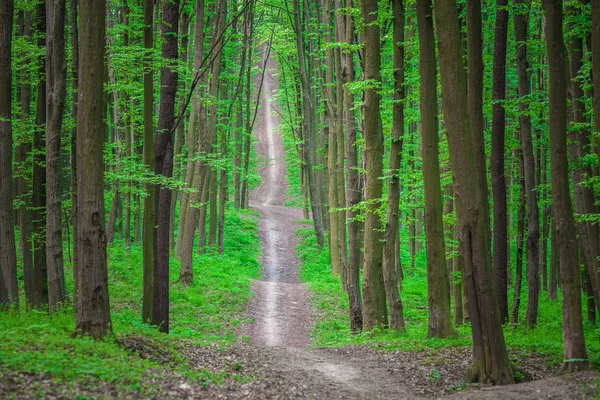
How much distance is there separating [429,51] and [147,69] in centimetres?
572

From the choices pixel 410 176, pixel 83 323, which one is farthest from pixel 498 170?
pixel 83 323

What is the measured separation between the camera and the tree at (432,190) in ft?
38.1

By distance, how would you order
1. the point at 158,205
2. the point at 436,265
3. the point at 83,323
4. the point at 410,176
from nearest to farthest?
the point at 83,323 → the point at 436,265 → the point at 158,205 → the point at 410,176

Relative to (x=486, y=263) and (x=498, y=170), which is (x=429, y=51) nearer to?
(x=498, y=170)

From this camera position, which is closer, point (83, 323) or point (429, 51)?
point (83, 323)

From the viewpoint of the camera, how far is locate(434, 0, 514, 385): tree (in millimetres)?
8930

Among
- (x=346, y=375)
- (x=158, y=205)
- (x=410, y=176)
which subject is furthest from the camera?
(x=410, y=176)

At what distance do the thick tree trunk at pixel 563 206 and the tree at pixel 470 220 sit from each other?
1.02 m

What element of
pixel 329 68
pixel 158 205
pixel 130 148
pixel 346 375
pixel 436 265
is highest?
pixel 329 68

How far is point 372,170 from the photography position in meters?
14.2

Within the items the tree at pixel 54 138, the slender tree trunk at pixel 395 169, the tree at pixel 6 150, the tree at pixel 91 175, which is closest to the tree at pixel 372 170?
the slender tree trunk at pixel 395 169

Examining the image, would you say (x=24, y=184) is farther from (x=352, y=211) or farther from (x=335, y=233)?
(x=335, y=233)

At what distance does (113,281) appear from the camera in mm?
20078

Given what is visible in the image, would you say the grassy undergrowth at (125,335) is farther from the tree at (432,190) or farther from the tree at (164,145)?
the tree at (432,190)
